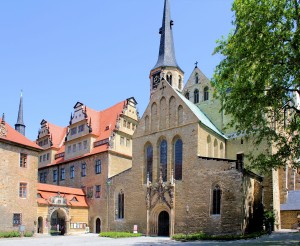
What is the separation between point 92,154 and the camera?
4306 cm

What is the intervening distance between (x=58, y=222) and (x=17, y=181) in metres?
9.82

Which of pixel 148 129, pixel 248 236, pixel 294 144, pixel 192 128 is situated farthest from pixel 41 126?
pixel 294 144

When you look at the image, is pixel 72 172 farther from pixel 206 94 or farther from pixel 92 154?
pixel 206 94

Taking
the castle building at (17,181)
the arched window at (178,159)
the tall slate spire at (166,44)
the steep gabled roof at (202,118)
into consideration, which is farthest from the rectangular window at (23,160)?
the tall slate spire at (166,44)

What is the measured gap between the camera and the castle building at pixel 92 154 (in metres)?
41.1

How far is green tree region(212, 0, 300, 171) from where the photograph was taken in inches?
763

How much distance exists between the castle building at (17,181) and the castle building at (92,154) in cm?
272

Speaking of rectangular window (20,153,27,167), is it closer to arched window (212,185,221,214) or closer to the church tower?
arched window (212,185,221,214)

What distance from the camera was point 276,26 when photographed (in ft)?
64.2

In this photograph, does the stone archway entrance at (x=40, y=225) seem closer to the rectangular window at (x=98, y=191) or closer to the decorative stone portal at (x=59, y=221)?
the decorative stone portal at (x=59, y=221)

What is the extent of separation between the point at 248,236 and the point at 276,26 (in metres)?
14.5

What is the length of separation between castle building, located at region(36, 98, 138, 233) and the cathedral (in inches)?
4.7

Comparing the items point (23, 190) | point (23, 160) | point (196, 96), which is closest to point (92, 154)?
point (23, 160)

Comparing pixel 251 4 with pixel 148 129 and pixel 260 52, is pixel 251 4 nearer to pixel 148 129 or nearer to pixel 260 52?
pixel 260 52
